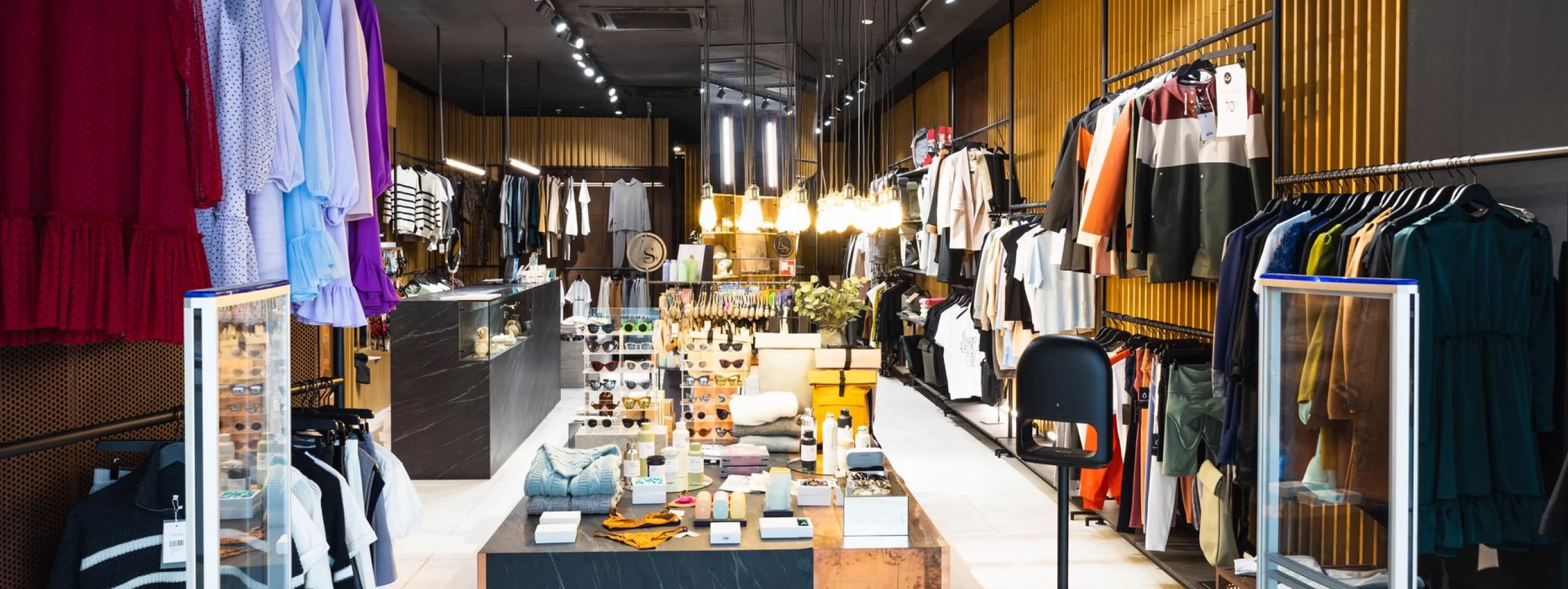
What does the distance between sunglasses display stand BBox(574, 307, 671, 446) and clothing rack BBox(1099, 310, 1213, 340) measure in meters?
2.42

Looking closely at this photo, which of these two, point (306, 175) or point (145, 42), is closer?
point (145, 42)

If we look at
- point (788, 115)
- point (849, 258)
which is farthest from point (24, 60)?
point (849, 258)

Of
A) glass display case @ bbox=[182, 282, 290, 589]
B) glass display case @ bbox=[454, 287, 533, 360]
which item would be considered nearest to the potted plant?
glass display case @ bbox=[454, 287, 533, 360]

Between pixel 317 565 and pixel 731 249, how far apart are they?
24.0ft

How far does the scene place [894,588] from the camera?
3.30 meters

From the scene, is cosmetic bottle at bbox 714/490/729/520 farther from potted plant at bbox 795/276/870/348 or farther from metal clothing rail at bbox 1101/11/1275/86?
potted plant at bbox 795/276/870/348

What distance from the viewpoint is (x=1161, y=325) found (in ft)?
15.7

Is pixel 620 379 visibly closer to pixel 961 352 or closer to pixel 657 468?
pixel 657 468

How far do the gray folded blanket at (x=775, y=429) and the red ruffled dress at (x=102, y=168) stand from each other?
8.88ft

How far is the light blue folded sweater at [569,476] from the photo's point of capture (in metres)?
3.60

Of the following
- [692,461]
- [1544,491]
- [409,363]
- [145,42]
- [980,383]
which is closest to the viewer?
[145,42]

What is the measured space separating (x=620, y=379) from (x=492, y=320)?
1987mm

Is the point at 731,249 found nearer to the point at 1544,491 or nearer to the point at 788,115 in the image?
the point at 788,115

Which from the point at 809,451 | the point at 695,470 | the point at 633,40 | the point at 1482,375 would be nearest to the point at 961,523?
the point at 809,451
